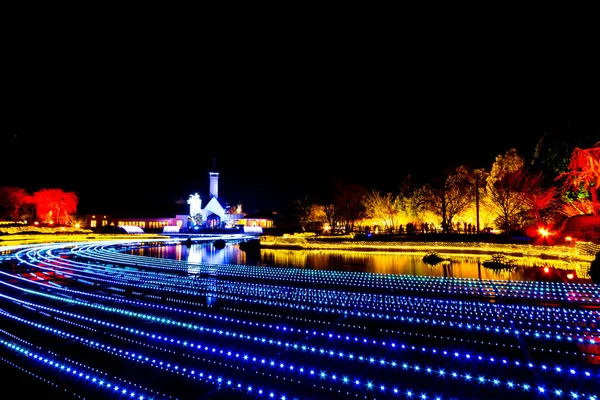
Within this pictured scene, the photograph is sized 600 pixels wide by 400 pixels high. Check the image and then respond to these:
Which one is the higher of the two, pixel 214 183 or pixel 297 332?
pixel 214 183

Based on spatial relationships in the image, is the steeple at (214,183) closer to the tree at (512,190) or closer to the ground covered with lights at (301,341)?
the tree at (512,190)

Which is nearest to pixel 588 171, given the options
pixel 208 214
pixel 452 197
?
pixel 452 197

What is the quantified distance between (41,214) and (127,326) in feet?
174

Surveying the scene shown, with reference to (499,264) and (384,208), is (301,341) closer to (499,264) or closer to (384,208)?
(499,264)

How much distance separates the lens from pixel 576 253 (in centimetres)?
1797

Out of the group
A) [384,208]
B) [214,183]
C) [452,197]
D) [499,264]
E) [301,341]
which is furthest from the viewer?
[214,183]

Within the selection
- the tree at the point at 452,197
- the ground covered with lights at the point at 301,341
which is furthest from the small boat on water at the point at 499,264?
the tree at the point at 452,197

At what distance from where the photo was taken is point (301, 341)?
19.8 ft

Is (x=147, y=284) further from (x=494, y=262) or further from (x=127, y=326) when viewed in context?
(x=494, y=262)

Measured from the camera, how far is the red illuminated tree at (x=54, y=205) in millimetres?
50125

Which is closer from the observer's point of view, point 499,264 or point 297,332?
point 297,332

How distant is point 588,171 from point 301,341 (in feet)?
73.8

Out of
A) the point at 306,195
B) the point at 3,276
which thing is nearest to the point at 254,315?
the point at 3,276

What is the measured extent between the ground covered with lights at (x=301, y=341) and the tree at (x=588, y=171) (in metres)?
14.3
